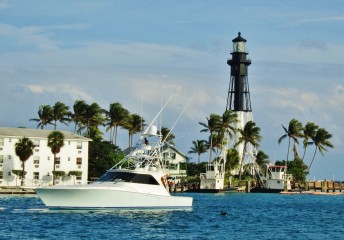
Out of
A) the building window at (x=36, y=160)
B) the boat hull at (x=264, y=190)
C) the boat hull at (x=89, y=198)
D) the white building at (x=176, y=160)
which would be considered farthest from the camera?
the white building at (x=176, y=160)

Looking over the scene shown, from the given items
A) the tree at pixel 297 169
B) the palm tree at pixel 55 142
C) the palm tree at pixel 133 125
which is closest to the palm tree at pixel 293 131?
the tree at pixel 297 169

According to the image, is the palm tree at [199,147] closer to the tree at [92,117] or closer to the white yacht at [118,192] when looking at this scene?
the tree at [92,117]

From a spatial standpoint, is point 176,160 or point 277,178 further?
point 176,160

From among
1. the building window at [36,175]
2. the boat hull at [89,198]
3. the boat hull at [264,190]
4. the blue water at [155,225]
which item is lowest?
the blue water at [155,225]

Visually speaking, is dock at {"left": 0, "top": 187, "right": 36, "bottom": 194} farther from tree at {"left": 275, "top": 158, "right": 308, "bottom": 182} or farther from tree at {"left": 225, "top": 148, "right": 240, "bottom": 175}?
tree at {"left": 275, "top": 158, "right": 308, "bottom": 182}

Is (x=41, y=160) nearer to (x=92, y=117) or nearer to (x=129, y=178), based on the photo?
(x=92, y=117)

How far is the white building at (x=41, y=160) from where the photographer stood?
11038cm

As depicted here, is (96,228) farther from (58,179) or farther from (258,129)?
(258,129)

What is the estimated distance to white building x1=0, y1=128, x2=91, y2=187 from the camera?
110375 mm

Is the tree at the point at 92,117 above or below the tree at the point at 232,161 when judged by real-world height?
above

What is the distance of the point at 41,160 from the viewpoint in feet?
377

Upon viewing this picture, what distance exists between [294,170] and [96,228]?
336ft

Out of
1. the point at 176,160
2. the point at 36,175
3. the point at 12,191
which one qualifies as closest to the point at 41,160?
the point at 36,175

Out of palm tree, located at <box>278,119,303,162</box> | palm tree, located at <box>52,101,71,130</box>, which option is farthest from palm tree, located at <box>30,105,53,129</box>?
palm tree, located at <box>278,119,303,162</box>
